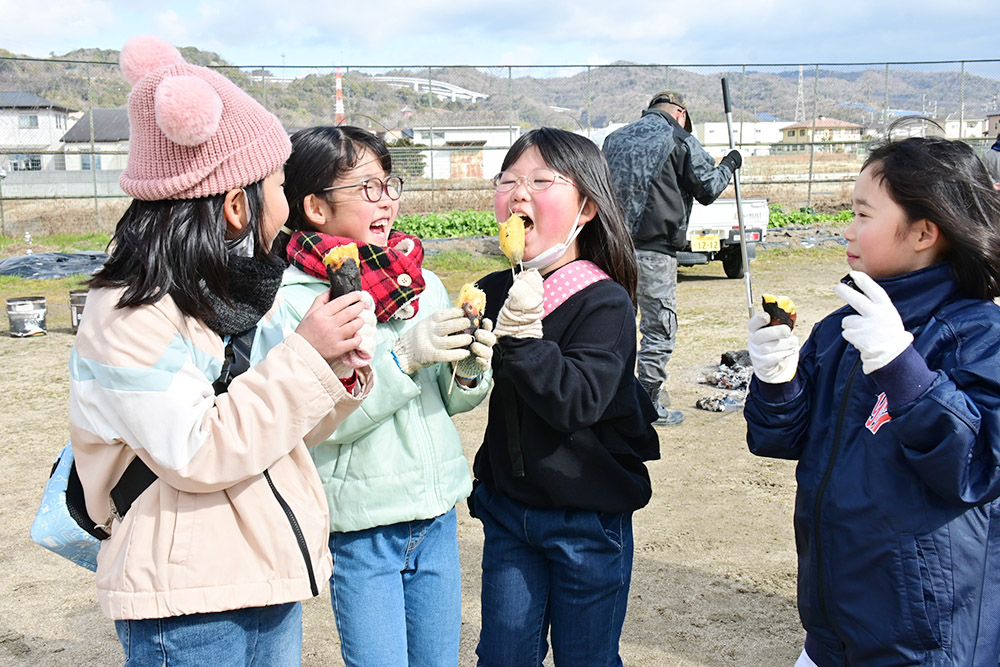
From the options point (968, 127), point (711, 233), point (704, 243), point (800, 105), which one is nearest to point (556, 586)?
point (704, 243)

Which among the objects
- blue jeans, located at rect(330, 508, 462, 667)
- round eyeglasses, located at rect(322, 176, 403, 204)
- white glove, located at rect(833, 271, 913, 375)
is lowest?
blue jeans, located at rect(330, 508, 462, 667)

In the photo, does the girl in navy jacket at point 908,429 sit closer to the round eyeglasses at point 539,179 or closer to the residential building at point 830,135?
the round eyeglasses at point 539,179

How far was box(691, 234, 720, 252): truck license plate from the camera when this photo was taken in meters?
12.1

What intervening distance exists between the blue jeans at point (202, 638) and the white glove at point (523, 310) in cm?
84

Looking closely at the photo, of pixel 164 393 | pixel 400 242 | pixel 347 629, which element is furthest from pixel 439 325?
pixel 347 629

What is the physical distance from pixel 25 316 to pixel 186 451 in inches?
337

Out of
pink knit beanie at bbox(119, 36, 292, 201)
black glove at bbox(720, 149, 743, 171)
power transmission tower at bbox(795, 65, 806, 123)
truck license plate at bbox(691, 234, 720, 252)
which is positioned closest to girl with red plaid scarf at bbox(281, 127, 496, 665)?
pink knit beanie at bbox(119, 36, 292, 201)

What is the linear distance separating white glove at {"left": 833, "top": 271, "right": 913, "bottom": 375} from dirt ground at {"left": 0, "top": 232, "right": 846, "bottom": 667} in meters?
1.82

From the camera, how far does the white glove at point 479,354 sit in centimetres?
211

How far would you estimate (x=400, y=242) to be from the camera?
2.46 metres

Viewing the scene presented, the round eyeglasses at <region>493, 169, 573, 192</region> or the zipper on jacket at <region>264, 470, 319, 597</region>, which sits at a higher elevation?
the round eyeglasses at <region>493, 169, 573, 192</region>

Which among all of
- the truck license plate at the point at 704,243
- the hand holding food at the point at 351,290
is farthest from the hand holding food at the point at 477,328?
the truck license plate at the point at 704,243

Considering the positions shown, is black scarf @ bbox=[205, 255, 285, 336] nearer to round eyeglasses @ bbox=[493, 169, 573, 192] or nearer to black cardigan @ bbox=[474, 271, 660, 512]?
black cardigan @ bbox=[474, 271, 660, 512]

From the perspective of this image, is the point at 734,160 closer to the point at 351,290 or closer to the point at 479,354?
the point at 479,354
